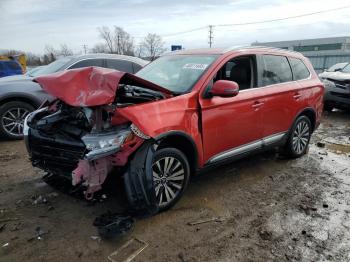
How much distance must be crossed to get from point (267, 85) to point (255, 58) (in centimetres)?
43

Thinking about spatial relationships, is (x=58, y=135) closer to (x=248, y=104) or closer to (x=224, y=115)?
(x=224, y=115)

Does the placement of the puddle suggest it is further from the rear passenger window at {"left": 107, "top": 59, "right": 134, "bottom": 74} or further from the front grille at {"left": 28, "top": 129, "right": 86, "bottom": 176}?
the front grille at {"left": 28, "top": 129, "right": 86, "bottom": 176}

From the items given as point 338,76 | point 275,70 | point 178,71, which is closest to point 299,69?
point 275,70

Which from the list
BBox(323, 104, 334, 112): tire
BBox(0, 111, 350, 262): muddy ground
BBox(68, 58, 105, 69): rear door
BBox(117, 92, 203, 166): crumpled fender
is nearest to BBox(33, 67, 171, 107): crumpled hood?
BBox(117, 92, 203, 166): crumpled fender

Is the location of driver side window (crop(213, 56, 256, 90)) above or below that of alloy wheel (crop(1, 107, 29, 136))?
above

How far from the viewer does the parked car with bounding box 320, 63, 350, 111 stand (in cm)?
916

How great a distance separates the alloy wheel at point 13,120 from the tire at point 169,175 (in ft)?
14.5

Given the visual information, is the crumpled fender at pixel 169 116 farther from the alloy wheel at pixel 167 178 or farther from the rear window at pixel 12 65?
the rear window at pixel 12 65

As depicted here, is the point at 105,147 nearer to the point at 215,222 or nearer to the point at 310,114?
the point at 215,222

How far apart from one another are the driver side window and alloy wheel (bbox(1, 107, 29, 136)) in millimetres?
4491

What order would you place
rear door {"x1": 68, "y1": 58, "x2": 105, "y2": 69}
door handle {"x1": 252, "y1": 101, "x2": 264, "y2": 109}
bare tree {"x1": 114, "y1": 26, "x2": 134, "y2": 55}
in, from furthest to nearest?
1. bare tree {"x1": 114, "y1": 26, "x2": 134, "y2": 55}
2. rear door {"x1": 68, "y1": 58, "x2": 105, "y2": 69}
3. door handle {"x1": 252, "y1": 101, "x2": 264, "y2": 109}

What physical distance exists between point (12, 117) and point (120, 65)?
2.61 meters

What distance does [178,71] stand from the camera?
166 inches

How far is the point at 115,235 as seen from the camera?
306 cm
